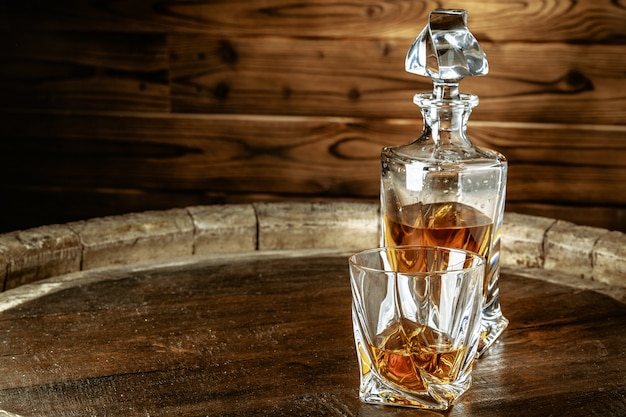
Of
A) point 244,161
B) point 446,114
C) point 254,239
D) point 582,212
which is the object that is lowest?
point 582,212

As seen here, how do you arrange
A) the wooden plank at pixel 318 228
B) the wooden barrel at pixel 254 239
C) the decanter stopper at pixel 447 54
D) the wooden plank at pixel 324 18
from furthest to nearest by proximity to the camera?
1. the wooden plank at pixel 324 18
2. the wooden plank at pixel 318 228
3. the wooden barrel at pixel 254 239
4. the decanter stopper at pixel 447 54

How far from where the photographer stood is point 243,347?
2.84ft

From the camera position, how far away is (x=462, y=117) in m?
0.88

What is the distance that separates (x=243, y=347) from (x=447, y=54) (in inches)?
14.0

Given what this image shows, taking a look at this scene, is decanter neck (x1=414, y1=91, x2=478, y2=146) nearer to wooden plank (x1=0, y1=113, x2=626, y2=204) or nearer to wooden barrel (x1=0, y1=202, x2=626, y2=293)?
wooden barrel (x1=0, y1=202, x2=626, y2=293)

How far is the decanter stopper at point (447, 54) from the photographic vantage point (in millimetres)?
848

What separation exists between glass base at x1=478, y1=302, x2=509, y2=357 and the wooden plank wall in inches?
55.3

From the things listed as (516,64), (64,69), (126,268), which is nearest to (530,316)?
(126,268)

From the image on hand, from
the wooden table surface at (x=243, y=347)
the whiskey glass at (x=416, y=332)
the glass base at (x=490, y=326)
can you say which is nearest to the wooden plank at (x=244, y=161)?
the wooden table surface at (x=243, y=347)

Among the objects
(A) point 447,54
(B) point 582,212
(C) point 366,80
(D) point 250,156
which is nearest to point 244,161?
(D) point 250,156

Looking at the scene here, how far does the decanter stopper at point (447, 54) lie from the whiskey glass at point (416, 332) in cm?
20

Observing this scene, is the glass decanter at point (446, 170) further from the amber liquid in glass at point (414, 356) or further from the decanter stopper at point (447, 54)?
the amber liquid in glass at point (414, 356)

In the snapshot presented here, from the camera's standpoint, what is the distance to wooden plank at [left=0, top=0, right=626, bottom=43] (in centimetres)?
223

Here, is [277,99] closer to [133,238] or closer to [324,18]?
[324,18]
